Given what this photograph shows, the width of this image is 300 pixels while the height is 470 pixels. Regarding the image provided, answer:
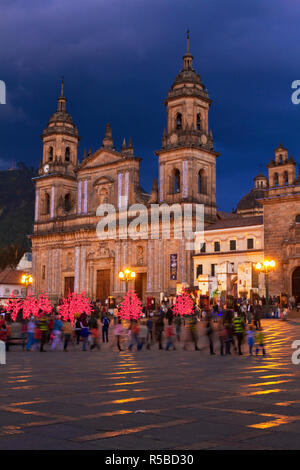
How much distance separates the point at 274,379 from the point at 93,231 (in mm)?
50925

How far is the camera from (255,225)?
50250mm

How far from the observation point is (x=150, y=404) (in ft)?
29.6

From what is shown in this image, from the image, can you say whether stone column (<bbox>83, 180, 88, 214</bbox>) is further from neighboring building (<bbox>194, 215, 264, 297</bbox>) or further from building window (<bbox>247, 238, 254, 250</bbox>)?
building window (<bbox>247, 238, 254, 250</bbox>)

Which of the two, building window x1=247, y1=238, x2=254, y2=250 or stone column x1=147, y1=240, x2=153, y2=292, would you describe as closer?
building window x1=247, y1=238, x2=254, y2=250

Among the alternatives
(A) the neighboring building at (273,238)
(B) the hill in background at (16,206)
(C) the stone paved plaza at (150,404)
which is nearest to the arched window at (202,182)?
(A) the neighboring building at (273,238)

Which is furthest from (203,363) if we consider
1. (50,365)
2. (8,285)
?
(8,285)

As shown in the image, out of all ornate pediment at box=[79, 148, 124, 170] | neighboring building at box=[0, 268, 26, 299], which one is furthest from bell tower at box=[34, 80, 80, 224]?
neighboring building at box=[0, 268, 26, 299]

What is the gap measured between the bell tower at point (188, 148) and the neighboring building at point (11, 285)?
3278 cm

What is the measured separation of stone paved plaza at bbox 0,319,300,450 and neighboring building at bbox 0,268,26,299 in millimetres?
64722

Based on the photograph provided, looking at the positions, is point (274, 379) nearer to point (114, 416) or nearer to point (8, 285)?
point (114, 416)

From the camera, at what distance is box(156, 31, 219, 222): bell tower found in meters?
55.1

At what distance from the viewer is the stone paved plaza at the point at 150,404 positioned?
21.5ft

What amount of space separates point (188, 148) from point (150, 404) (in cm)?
4744

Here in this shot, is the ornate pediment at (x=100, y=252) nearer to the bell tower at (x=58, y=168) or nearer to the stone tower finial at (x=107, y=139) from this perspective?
the bell tower at (x=58, y=168)
